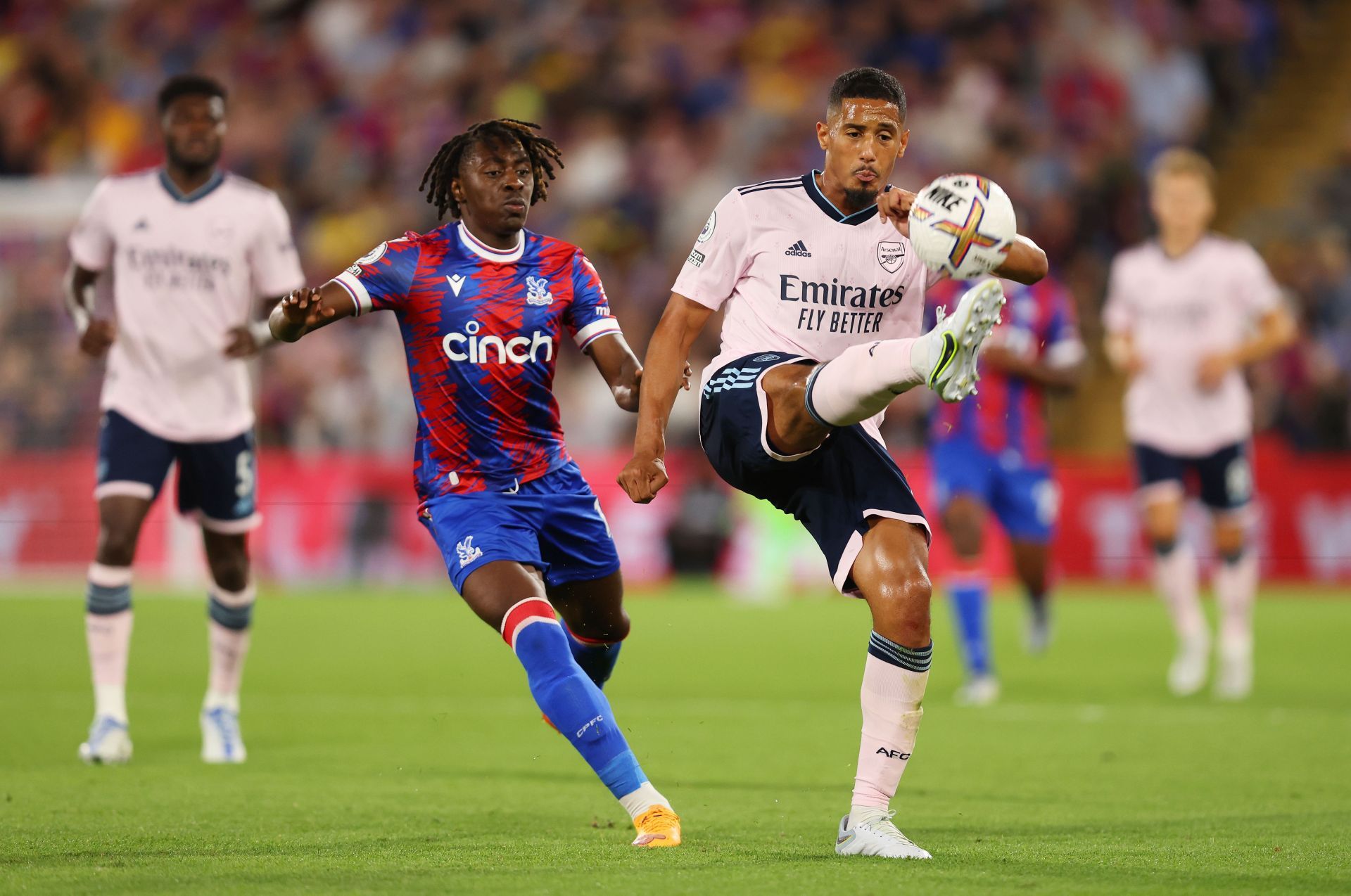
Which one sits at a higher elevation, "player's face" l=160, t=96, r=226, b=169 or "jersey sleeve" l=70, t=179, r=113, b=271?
"player's face" l=160, t=96, r=226, b=169

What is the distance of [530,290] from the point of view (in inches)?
249

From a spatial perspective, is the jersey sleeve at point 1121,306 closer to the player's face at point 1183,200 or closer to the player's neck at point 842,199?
the player's face at point 1183,200

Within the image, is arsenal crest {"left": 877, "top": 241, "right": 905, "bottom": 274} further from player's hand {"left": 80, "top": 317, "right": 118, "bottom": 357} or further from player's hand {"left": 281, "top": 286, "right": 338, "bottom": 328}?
player's hand {"left": 80, "top": 317, "right": 118, "bottom": 357}

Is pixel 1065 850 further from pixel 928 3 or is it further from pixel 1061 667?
pixel 928 3

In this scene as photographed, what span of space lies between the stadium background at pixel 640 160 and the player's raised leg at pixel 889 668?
11948 mm

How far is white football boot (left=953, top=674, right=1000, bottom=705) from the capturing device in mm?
10570

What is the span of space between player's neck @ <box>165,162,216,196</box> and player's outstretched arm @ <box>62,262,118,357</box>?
591mm

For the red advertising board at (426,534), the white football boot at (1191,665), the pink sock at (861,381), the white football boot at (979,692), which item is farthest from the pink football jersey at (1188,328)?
the pink sock at (861,381)

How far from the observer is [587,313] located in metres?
6.43

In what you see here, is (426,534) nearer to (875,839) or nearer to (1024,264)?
(875,839)

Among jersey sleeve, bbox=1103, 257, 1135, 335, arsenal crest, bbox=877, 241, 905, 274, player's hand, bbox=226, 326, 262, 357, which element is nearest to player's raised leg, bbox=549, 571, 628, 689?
arsenal crest, bbox=877, 241, 905, 274

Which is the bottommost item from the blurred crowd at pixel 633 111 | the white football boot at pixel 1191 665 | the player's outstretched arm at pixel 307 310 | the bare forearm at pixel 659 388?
the white football boot at pixel 1191 665

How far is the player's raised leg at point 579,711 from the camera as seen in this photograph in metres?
5.64

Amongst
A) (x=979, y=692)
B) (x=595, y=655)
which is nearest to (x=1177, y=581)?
(x=979, y=692)
